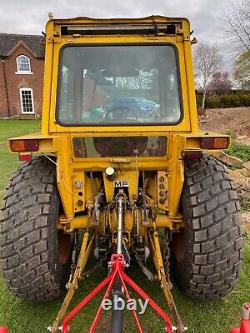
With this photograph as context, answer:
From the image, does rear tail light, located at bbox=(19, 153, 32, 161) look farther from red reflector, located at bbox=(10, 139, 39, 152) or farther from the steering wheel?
the steering wheel

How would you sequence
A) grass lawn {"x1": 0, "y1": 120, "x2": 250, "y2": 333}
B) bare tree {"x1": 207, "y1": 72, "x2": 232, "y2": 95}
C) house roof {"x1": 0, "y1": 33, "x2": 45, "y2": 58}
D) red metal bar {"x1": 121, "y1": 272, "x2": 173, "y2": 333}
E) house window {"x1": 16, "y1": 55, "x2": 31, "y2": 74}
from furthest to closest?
bare tree {"x1": 207, "y1": 72, "x2": 232, "y2": 95} → house roof {"x1": 0, "y1": 33, "x2": 45, "y2": 58} → house window {"x1": 16, "y1": 55, "x2": 31, "y2": 74} → grass lawn {"x1": 0, "y1": 120, "x2": 250, "y2": 333} → red metal bar {"x1": 121, "y1": 272, "x2": 173, "y2": 333}

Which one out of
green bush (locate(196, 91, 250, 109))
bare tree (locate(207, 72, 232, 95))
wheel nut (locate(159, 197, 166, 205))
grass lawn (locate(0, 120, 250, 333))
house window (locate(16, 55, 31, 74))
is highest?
bare tree (locate(207, 72, 232, 95))

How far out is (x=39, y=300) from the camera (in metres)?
2.99

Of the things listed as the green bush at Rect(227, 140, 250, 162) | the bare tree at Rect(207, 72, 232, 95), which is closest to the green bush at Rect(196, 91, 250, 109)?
the green bush at Rect(227, 140, 250, 162)

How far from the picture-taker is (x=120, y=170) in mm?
3188

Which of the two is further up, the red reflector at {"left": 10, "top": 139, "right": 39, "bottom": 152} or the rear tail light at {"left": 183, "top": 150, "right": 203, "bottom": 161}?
the red reflector at {"left": 10, "top": 139, "right": 39, "bottom": 152}

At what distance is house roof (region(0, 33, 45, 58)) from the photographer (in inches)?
1310

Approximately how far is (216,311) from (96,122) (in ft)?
6.00

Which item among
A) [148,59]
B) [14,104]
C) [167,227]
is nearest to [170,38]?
[148,59]

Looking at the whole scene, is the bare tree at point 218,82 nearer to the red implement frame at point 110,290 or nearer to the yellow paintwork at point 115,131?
the yellow paintwork at point 115,131

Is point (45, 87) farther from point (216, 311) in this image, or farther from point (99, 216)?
point (216, 311)

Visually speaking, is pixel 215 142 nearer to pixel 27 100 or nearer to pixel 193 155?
pixel 193 155

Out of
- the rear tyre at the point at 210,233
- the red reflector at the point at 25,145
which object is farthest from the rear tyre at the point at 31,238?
the rear tyre at the point at 210,233

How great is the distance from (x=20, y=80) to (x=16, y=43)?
3926mm
